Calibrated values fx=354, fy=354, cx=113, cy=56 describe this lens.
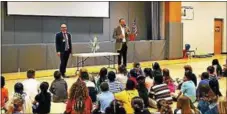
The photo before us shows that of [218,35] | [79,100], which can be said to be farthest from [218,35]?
[79,100]

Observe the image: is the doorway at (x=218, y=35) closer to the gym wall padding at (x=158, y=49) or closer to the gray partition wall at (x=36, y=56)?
the gym wall padding at (x=158, y=49)

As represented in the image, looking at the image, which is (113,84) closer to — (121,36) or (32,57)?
(121,36)

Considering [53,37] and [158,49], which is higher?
[53,37]

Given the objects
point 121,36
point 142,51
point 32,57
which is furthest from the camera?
point 142,51

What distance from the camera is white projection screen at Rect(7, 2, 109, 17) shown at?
32.7 ft

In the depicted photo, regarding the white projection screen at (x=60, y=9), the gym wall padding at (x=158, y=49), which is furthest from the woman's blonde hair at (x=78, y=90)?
the gym wall padding at (x=158, y=49)

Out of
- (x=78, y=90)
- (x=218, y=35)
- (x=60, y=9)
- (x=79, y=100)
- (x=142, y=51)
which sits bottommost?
(x=79, y=100)

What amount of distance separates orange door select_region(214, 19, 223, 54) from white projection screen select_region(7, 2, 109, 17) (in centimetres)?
698

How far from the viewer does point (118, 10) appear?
42.2ft

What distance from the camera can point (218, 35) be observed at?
17125 millimetres

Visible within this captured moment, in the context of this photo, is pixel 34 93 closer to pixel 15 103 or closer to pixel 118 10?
pixel 15 103

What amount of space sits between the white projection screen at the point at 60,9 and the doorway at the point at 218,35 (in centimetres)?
700

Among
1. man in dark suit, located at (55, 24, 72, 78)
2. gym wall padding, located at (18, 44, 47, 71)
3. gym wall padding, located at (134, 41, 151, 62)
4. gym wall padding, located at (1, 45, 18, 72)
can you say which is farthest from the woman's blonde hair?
gym wall padding, located at (134, 41, 151, 62)

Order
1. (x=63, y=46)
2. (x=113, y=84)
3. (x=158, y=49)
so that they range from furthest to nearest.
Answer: (x=158, y=49), (x=63, y=46), (x=113, y=84)
